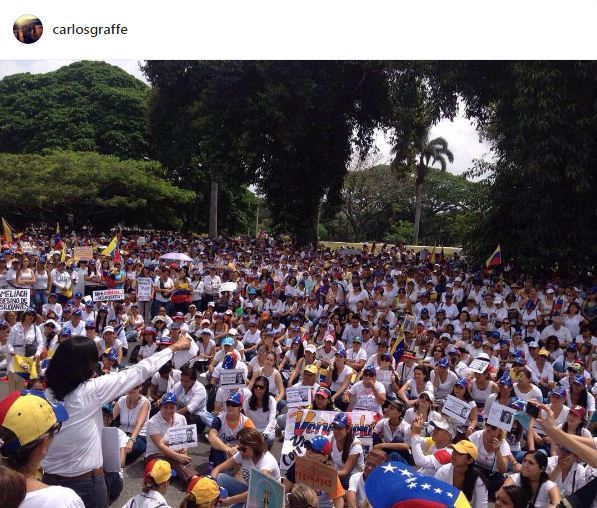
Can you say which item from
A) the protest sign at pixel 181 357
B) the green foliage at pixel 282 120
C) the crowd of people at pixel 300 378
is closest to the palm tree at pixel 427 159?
the green foliage at pixel 282 120

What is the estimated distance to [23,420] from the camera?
2369mm

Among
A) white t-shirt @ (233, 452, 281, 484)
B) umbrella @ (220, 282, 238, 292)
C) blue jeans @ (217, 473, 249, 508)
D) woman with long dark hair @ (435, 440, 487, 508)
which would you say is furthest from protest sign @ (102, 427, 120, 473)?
umbrella @ (220, 282, 238, 292)

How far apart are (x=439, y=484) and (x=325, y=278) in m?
13.3

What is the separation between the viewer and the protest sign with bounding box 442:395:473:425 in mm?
6520

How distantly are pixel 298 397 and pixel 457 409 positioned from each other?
6.07 feet

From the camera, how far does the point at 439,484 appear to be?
5.95 feet

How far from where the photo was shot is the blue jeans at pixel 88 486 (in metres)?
3.27

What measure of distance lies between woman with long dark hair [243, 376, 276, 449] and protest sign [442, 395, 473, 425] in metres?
2.00

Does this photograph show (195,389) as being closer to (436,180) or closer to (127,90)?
(127,90)

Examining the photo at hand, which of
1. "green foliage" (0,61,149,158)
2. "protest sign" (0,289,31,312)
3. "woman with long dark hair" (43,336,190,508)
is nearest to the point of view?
"woman with long dark hair" (43,336,190,508)

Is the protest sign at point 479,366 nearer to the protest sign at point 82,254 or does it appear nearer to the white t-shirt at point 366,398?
the white t-shirt at point 366,398

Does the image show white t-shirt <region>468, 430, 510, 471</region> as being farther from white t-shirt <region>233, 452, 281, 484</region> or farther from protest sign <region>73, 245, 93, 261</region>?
protest sign <region>73, 245, 93, 261</region>

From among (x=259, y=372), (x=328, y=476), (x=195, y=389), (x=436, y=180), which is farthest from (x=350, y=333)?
(x=436, y=180)

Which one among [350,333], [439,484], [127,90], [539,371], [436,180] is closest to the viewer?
[439,484]
